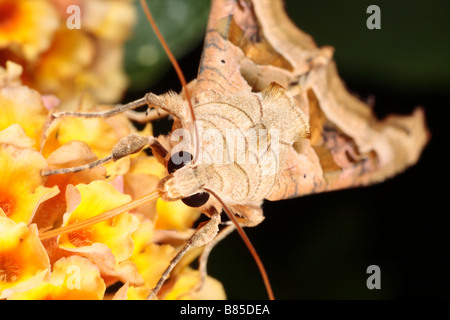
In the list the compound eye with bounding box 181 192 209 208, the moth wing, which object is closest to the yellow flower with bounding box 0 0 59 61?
the compound eye with bounding box 181 192 209 208

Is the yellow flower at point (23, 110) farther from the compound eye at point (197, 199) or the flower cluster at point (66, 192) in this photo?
the compound eye at point (197, 199)

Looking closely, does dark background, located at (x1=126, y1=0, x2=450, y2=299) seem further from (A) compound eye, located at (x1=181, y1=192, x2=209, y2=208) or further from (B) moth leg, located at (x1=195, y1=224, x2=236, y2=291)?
(A) compound eye, located at (x1=181, y1=192, x2=209, y2=208)

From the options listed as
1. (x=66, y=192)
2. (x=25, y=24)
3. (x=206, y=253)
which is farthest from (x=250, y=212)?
(x=25, y=24)

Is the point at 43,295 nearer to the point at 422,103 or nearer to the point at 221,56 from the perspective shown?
the point at 221,56

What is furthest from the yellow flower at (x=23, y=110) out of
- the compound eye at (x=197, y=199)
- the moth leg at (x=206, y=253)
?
the moth leg at (x=206, y=253)

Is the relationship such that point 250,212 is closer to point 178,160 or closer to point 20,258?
point 178,160
